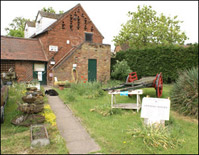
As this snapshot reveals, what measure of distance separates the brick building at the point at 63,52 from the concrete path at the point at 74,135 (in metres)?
8.44

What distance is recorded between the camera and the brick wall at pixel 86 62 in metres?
14.2

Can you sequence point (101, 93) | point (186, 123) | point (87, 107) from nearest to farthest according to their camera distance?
point (186, 123), point (87, 107), point (101, 93)

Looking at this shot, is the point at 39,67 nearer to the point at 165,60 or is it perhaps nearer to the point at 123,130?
the point at 165,60

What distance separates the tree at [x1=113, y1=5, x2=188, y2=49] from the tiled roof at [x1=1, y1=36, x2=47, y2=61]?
42.4 ft

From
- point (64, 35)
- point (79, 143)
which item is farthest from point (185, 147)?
point (64, 35)

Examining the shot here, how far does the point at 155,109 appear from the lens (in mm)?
4418

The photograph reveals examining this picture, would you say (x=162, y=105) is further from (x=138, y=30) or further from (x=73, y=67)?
(x=138, y=30)

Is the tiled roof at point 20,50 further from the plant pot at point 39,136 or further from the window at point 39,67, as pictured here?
the plant pot at point 39,136

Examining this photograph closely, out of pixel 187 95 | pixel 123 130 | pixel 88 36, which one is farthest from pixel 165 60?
pixel 123 130

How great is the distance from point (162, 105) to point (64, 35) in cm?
1366

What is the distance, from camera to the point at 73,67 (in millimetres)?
14539

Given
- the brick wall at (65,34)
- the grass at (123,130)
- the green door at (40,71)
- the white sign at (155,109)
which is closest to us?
the grass at (123,130)

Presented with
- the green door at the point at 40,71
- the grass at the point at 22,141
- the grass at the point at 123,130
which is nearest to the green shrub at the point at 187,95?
the grass at the point at 123,130

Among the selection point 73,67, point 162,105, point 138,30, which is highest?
point 138,30
